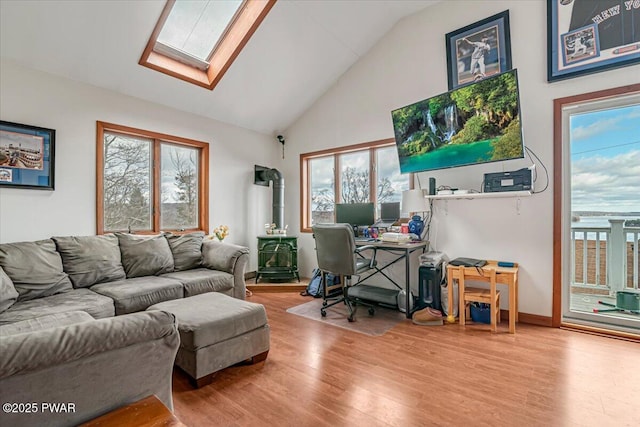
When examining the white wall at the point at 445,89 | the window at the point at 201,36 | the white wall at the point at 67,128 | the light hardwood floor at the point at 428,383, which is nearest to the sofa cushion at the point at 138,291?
the light hardwood floor at the point at 428,383

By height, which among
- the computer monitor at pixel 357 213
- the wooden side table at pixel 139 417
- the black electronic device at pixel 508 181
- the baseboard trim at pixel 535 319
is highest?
the black electronic device at pixel 508 181

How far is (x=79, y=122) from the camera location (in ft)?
10.3

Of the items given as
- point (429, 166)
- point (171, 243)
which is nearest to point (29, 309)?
point (171, 243)

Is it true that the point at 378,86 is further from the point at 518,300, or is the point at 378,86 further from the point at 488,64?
the point at 518,300

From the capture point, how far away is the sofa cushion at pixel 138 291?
98.3 inches

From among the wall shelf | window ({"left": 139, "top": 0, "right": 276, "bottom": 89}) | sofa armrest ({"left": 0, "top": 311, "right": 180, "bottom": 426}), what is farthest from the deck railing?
window ({"left": 139, "top": 0, "right": 276, "bottom": 89})

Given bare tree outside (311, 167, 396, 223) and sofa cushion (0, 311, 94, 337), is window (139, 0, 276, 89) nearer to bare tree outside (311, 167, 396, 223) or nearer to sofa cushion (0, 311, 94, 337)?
bare tree outside (311, 167, 396, 223)

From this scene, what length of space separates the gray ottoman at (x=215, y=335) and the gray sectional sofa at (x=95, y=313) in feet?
1.96

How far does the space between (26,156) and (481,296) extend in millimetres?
4468

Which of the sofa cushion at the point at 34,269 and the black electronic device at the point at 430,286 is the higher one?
the sofa cushion at the point at 34,269

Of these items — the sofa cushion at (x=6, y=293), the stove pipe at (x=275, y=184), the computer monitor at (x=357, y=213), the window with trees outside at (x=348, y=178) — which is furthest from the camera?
the stove pipe at (x=275, y=184)

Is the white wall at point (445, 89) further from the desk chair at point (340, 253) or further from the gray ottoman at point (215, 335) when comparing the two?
the gray ottoman at point (215, 335)

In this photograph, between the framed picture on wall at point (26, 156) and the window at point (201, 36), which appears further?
the window at point (201, 36)

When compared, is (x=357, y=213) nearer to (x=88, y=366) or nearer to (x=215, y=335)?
(x=215, y=335)
